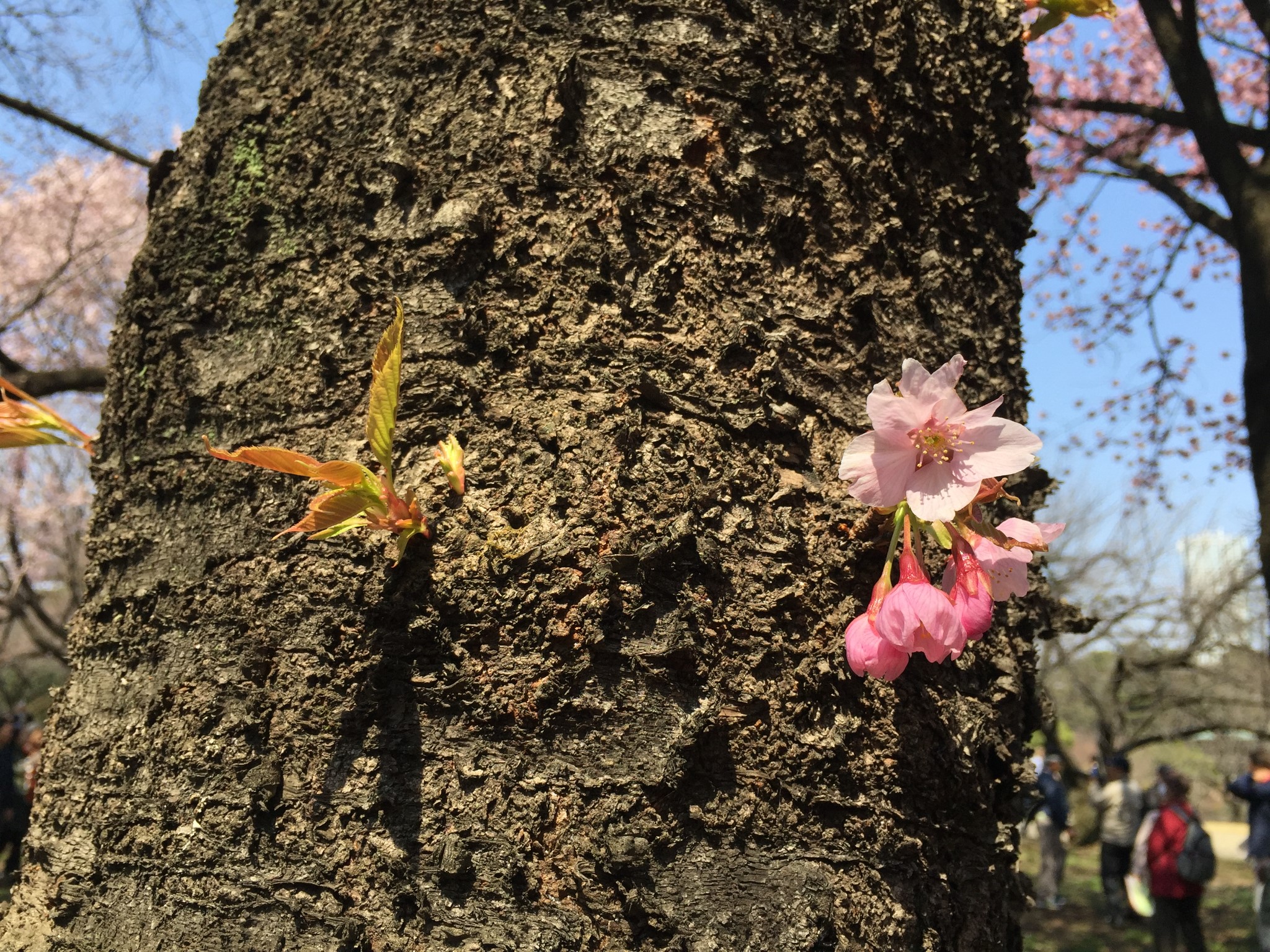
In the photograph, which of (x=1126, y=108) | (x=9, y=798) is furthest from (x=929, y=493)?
(x=9, y=798)

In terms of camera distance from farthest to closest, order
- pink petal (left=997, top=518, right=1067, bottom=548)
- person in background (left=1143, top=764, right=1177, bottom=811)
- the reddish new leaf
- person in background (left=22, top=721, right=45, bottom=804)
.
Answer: person in background (left=22, top=721, right=45, bottom=804)
person in background (left=1143, top=764, right=1177, bottom=811)
pink petal (left=997, top=518, right=1067, bottom=548)
the reddish new leaf

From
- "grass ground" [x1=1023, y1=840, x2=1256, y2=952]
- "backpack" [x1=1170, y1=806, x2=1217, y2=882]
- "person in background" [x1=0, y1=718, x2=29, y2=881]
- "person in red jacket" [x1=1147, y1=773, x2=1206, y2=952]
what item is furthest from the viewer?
"grass ground" [x1=1023, y1=840, x2=1256, y2=952]

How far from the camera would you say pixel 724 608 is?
0.90 meters

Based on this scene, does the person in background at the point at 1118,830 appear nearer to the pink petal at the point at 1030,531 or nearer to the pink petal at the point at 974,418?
Answer: the pink petal at the point at 1030,531

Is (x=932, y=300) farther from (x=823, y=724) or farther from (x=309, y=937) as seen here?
(x=309, y=937)

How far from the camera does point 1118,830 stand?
23.5 feet

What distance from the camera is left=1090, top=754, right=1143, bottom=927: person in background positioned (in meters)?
7.14

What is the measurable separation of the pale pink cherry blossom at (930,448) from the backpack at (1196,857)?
226 inches

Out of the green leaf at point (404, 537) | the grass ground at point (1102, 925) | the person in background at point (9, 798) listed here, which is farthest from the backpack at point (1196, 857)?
the person in background at point (9, 798)

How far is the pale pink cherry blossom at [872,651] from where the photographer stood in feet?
2.77

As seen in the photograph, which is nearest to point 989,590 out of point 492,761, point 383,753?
point 492,761

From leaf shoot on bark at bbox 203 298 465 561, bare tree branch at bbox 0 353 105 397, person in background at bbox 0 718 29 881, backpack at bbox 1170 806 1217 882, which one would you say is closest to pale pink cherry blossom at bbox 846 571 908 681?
leaf shoot on bark at bbox 203 298 465 561

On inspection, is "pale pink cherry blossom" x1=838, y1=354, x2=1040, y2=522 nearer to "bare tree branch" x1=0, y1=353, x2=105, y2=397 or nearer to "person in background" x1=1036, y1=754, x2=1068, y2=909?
"bare tree branch" x1=0, y1=353, x2=105, y2=397

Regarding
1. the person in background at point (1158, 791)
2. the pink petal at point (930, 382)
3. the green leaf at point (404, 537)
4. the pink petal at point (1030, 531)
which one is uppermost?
the pink petal at point (930, 382)
